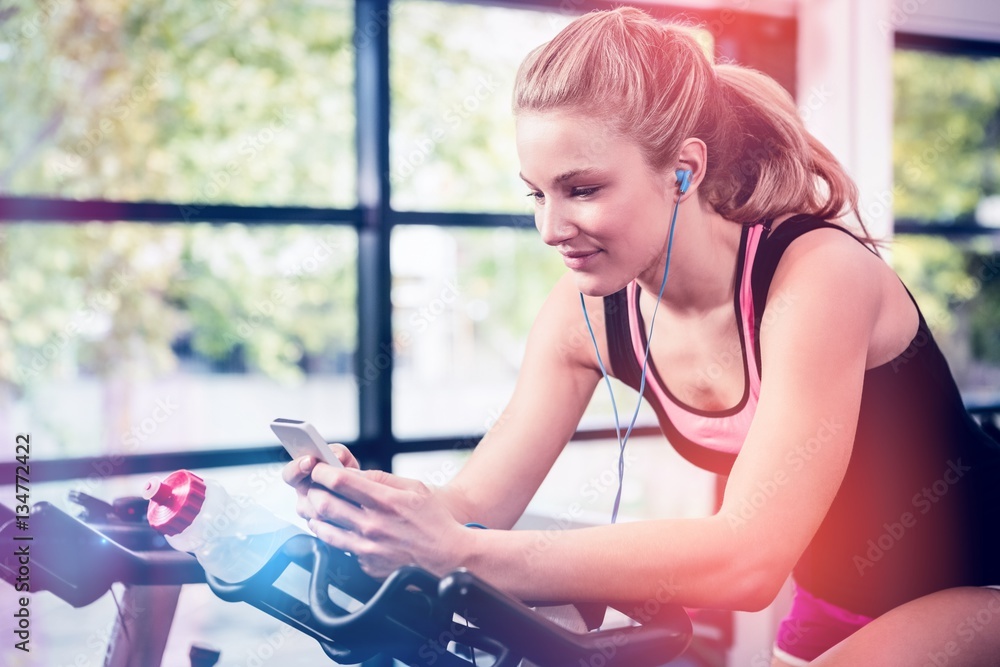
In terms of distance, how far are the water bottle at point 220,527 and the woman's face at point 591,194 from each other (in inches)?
17.5

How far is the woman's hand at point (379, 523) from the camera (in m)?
0.81

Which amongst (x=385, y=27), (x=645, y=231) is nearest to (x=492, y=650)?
(x=645, y=231)

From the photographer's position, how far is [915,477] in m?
1.11

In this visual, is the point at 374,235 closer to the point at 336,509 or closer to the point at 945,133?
the point at 336,509

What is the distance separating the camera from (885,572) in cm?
116

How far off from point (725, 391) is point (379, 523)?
1.86 feet

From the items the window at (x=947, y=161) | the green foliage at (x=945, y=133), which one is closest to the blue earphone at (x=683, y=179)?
the window at (x=947, y=161)

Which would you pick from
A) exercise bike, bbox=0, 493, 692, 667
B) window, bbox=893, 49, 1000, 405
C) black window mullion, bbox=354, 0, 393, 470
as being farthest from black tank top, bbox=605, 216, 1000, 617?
window, bbox=893, 49, 1000, 405

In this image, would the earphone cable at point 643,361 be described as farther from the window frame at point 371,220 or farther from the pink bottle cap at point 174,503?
the window frame at point 371,220

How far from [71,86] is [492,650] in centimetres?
334

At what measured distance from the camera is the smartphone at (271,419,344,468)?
0.82 m

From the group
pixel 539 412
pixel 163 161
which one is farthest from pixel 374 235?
pixel 163 161

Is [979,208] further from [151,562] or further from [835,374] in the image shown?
[151,562]

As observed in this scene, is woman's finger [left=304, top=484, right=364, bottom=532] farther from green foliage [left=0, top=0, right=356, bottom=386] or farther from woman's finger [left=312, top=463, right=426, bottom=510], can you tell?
green foliage [left=0, top=0, right=356, bottom=386]
